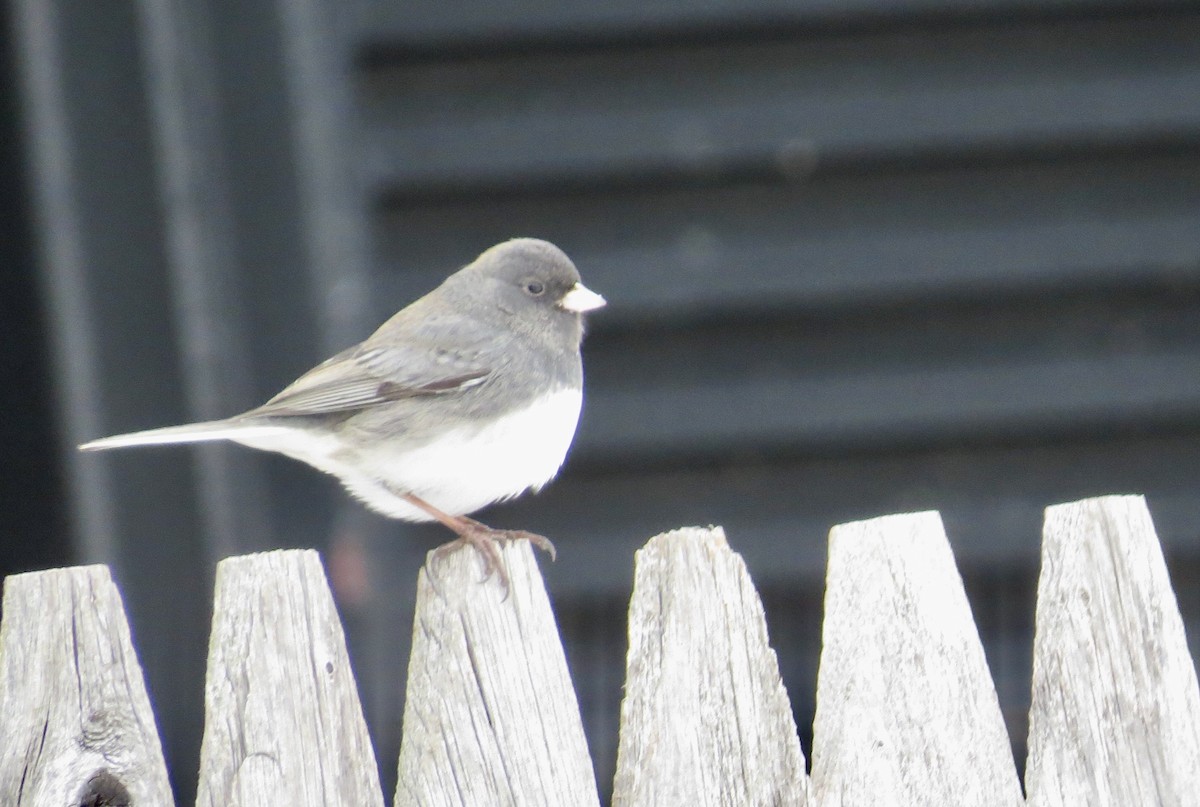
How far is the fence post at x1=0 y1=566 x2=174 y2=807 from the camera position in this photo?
148cm

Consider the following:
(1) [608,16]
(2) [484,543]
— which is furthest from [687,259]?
(2) [484,543]

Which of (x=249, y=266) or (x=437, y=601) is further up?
(x=249, y=266)

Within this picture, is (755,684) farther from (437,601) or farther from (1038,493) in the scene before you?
(1038,493)

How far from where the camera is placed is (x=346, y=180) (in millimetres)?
3037

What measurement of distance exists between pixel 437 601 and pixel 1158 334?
222 cm

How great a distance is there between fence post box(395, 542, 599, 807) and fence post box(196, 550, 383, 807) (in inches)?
2.5

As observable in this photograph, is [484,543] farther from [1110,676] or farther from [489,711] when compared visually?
[1110,676]

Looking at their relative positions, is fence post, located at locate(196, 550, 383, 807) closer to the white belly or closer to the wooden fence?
the wooden fence

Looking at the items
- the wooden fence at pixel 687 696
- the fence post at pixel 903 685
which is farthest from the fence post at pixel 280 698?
the fence post at pixel 903 685

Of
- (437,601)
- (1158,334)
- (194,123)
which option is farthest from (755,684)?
(1158,334)

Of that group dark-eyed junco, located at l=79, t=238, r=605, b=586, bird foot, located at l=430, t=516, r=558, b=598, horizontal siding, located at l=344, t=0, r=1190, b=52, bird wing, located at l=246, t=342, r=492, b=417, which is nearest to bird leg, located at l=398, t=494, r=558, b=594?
bird foot, located at l=430, t=516, r=558, b=598

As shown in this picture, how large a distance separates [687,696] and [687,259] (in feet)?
5.95

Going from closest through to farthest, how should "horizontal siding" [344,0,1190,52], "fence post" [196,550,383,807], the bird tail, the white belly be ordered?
"fence post" [196,550,383,807], the bird tail, the white belly, "horizontal siding" [344,0,1190,52]

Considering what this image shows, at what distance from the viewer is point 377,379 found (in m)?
2.59
